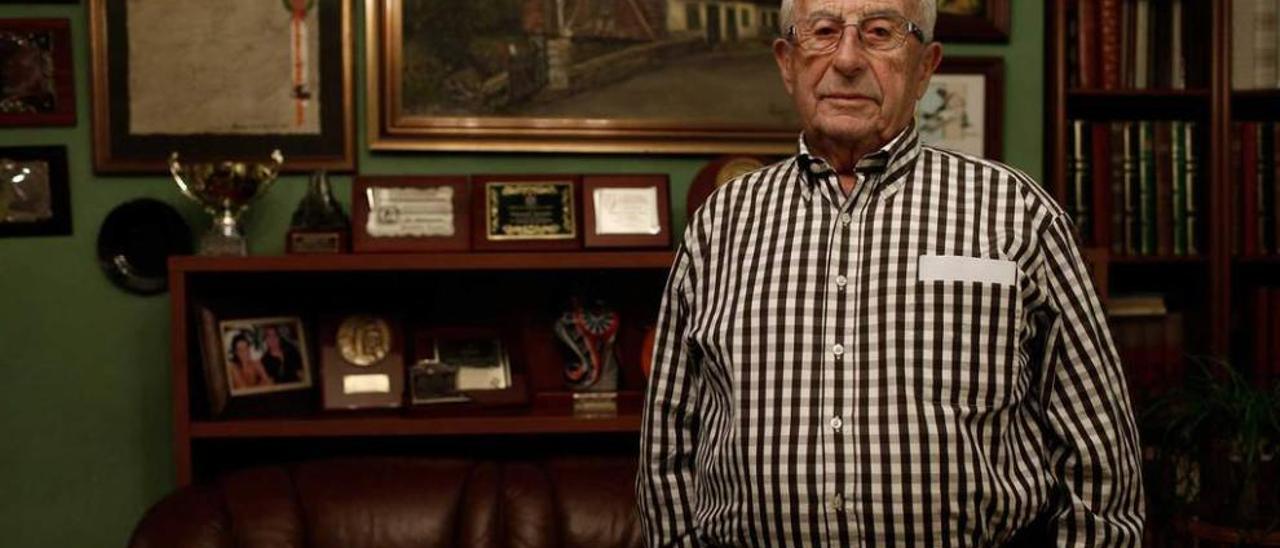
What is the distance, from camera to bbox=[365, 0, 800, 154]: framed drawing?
269 centimetres

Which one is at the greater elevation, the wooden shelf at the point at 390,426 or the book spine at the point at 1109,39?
the book spine at the point at 1109,39

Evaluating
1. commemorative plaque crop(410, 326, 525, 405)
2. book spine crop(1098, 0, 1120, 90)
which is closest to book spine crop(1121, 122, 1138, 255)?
book spine crop(1098, 0, 1120, 90)

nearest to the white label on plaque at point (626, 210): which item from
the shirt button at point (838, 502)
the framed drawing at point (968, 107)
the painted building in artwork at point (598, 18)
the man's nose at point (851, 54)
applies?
the painted building in artwork at point (598, 18)

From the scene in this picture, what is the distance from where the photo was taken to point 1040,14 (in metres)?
2.84

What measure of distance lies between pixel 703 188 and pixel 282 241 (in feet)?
3.01

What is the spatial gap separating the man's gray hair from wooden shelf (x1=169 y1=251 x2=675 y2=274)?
3.05ft

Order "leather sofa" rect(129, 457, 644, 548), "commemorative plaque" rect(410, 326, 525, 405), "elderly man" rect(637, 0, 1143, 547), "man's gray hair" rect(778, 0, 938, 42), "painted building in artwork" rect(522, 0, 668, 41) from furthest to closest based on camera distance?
"painted building in artwork" rect(522, 0, 668, 41) < "commemorative plaque" rect(410, 326, 525, 405) < "leather sofa" rect(129, 457, 644, 548) < "man's gray hair" rect(778, 0, 938, 42) < "elderly man" rect(637, 0, 1143, 547)

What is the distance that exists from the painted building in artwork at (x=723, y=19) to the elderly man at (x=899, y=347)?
47.5 inches

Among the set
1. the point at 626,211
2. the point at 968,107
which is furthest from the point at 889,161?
the point at 968,107

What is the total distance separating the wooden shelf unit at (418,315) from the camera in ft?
7.89

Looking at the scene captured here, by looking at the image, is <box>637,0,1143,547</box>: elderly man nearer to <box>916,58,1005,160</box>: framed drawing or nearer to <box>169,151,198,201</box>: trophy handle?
<box>916,58,1005,160</box>: framed drawing

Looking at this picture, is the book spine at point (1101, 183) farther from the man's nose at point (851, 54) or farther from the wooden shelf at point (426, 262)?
the man's nose at point (851, 54)

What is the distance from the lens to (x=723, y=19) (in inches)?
109

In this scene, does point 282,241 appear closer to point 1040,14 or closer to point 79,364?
point 79,364
